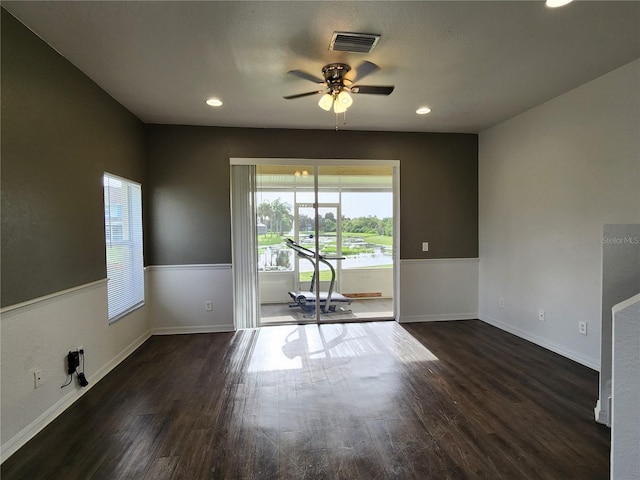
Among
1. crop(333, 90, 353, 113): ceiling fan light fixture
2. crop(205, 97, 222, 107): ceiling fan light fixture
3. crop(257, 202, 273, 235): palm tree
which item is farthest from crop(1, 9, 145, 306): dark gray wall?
crop(333, 90, 353, 113): ceiling fan light fixture

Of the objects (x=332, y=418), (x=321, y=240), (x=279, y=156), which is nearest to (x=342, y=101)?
(x=279, y=156)

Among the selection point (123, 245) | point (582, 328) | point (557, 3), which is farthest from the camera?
point (123, 245)

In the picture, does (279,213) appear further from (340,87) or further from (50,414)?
(50,414)

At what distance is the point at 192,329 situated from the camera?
429 centimetres

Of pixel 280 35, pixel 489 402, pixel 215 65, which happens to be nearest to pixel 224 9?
pixel 280 35

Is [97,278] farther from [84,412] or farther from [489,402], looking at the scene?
[489,402]

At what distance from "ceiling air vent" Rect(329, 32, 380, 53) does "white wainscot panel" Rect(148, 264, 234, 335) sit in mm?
2979

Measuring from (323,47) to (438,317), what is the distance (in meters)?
3.87

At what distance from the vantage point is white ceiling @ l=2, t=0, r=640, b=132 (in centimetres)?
199

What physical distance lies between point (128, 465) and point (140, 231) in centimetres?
271

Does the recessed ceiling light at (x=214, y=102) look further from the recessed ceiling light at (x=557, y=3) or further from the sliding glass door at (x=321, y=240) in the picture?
the recessed ceiling light at (x=557, y=3)

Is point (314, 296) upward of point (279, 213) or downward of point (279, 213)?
downward

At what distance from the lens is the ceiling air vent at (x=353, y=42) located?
7.14 ft

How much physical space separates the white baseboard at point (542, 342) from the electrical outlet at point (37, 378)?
179 inches
